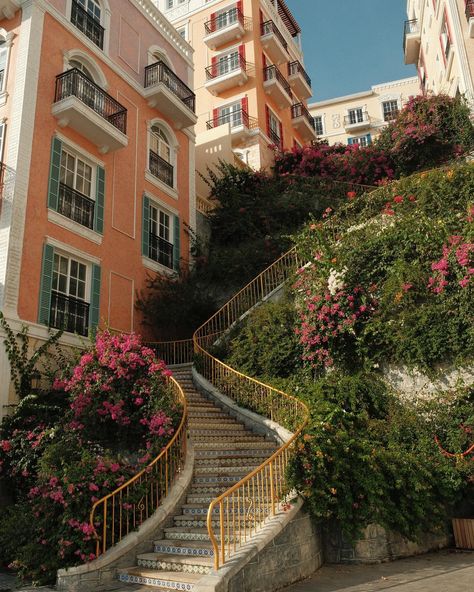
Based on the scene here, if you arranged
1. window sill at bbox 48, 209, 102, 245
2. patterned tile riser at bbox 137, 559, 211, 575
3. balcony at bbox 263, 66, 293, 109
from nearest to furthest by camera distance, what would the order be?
1. patterned tile riser at bbox 137, 559, 211, 575
2. window sill at bbox 48, 209, 102, 245
3. balcony at bbox 263, 66, 293, 109

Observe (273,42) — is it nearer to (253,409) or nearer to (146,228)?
(146,228)

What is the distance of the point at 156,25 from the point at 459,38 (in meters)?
11.8

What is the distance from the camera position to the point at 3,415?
35.9 ft

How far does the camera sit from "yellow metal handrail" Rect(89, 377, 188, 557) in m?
7.38

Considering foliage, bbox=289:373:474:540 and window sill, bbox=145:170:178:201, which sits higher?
window sill, bbox=145:170:178:201

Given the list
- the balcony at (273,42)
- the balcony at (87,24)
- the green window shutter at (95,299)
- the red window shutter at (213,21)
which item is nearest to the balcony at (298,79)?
the balcony at (273,42)

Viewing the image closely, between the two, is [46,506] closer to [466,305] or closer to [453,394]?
[453,394]

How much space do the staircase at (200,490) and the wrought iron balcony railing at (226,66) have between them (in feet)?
61.6

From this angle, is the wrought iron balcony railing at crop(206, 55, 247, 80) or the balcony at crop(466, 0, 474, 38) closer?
the balcony at crop(466, 0, 474, 38)

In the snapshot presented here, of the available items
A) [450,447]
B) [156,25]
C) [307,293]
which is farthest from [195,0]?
[450,447]

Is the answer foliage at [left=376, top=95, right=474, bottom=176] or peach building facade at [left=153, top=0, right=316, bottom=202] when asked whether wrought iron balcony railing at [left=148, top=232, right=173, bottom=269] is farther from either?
foliage at [left=376, top=95, right=474, bottom=176]

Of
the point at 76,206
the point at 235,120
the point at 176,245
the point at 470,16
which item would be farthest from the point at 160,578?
the point at 235,120

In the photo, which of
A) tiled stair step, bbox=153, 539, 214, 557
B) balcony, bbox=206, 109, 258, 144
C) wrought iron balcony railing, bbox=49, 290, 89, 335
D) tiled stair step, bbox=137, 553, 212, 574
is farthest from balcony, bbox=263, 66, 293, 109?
tiled stair step, bbox=137, 553, 212, 574

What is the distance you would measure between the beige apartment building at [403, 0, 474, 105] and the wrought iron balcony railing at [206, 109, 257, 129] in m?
8.31
